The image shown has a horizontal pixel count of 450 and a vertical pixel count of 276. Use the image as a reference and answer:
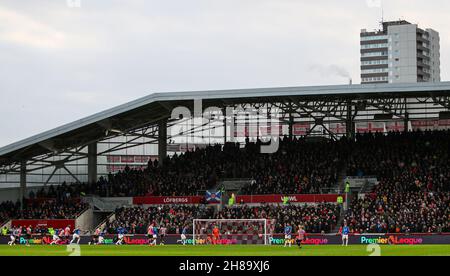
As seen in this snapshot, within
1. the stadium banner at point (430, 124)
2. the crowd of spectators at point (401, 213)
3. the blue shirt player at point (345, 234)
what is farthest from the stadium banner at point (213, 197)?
the stadium banner at point (430, 124)

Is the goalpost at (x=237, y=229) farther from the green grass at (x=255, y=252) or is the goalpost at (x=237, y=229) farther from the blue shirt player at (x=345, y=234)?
the green grass at (x=255, y=252)

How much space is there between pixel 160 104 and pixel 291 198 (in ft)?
43.8

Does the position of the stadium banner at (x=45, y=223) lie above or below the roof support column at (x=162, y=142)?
below

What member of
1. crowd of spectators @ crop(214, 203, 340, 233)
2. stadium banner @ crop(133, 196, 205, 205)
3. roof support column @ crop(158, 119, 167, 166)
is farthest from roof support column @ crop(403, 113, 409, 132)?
roof support column @ crop(158, 119, 167, 166)

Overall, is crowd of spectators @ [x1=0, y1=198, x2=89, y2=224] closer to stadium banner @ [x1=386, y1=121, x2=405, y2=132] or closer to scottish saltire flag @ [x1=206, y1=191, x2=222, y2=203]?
scottish saltire flag @ [x1=206, y1=191, x2=222, y2=203]

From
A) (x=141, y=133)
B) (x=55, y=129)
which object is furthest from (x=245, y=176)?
(x=55, y=129)

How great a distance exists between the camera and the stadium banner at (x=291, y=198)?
194 feet

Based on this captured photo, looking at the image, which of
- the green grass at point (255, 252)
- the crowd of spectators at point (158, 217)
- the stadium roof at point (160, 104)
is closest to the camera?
the green grass at point (255, 252)

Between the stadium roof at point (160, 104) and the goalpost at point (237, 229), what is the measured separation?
11018 mm

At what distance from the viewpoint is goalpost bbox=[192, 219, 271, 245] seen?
51.6 meters

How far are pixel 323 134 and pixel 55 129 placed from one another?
2383 centimetres

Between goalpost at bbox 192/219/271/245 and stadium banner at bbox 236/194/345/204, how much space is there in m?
6.80

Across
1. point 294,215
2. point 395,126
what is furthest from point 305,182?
point 395,126
